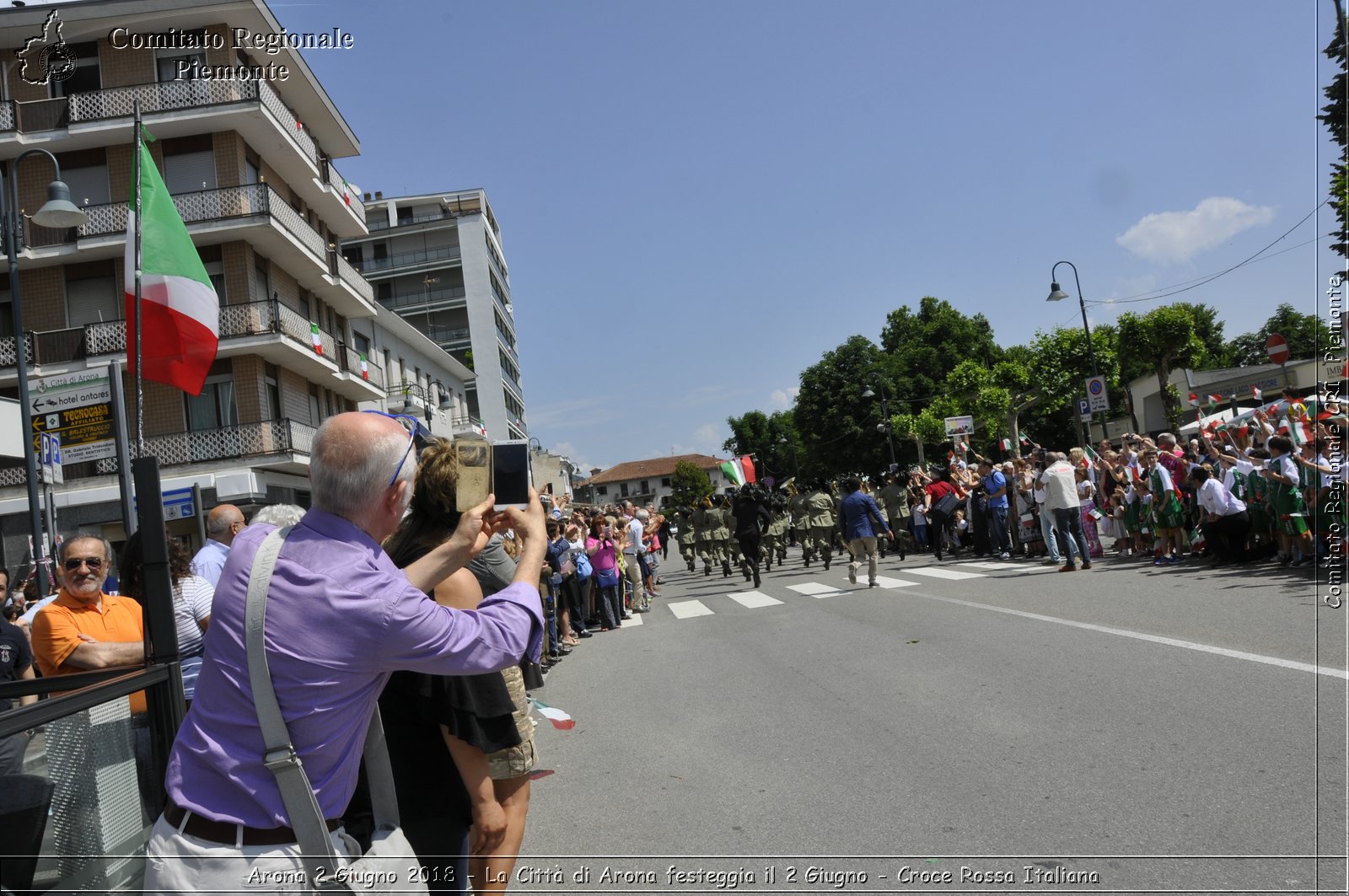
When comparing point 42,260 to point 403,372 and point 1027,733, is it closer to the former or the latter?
point 403,372

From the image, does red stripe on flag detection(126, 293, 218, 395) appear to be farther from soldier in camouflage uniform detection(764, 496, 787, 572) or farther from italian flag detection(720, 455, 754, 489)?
italian flag detection(720, 455, 754, 489)

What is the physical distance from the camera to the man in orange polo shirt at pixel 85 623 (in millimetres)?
4461

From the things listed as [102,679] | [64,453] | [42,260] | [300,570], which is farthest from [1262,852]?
[42,260]

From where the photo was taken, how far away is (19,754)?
7.33 feet

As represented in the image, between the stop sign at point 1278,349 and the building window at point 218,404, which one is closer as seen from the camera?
the stop sign at point 1278,349

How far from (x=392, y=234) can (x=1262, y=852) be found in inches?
2719

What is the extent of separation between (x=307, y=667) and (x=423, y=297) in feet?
224

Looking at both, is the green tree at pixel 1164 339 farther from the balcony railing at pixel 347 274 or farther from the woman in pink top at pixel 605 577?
the woman in pink top at pixel 605 577

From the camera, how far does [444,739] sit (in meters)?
3.35

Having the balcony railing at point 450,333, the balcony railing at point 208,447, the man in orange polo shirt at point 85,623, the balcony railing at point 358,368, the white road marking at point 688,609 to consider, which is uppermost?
the balcony railing at point 450,333

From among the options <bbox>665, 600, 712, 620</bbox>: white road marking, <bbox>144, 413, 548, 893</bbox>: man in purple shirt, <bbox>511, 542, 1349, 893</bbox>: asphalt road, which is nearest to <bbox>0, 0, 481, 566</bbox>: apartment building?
<bbox>665, 600, 712, 620</bbox>: white road marking

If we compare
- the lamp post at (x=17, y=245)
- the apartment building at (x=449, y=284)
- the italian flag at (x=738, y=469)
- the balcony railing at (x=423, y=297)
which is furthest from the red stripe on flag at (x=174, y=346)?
the balcony railing at (x=423, y=297)

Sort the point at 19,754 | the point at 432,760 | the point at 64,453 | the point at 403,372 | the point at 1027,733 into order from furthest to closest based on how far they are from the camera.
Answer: the point at 403,372, the point at 64,453, the point at 1027,733, the point at 432,760, the point at 19,754

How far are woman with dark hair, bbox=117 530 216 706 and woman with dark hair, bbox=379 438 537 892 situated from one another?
5.15ft
